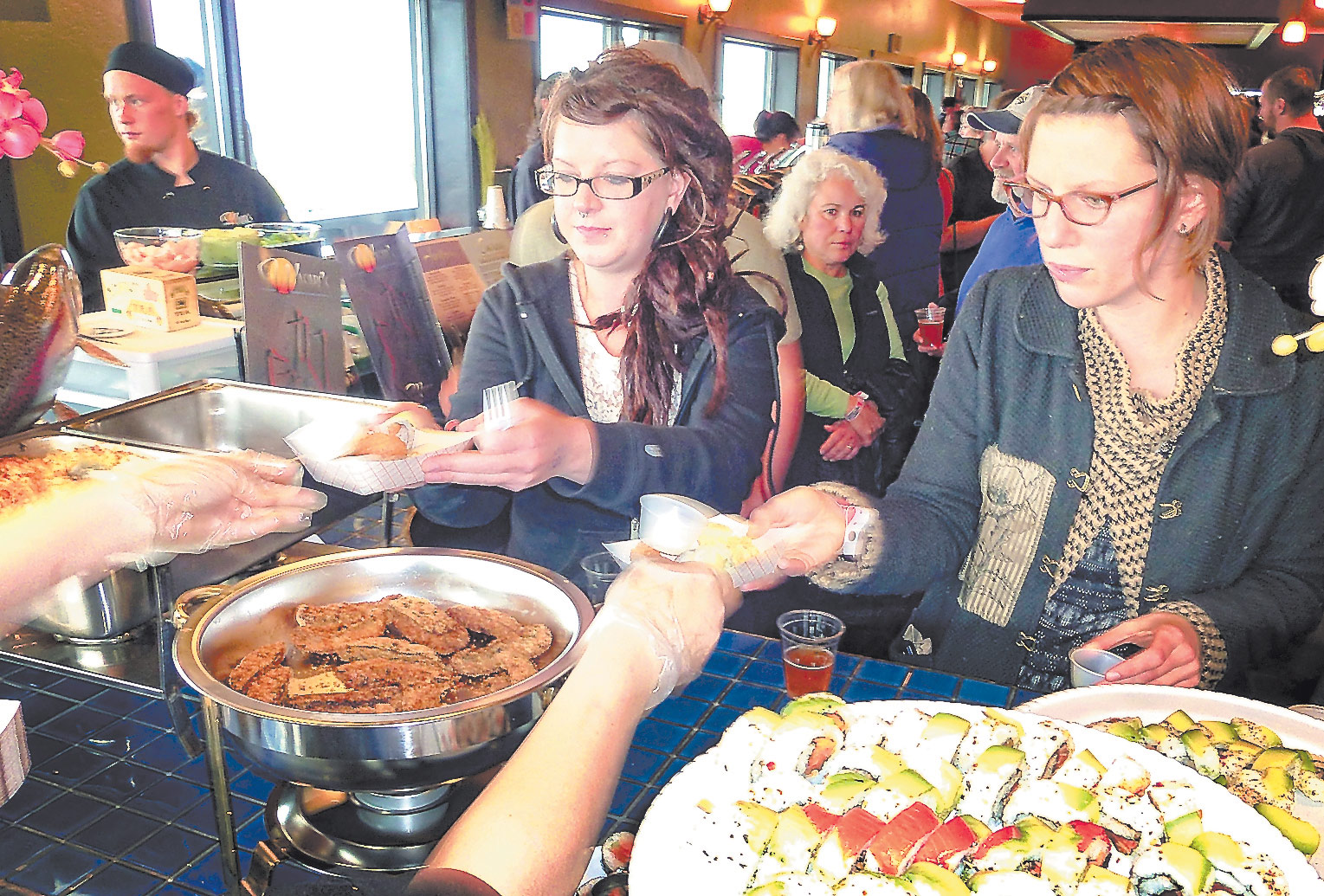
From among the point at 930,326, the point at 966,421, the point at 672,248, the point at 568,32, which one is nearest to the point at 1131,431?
the point at 966,421

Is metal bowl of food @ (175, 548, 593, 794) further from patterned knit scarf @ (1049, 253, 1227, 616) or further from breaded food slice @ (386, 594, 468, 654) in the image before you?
patterned knit scarf @ (1049, 253, 1227, 616)

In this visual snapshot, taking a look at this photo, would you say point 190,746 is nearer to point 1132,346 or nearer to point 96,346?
point 96,346

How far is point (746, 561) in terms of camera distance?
1.11 metres

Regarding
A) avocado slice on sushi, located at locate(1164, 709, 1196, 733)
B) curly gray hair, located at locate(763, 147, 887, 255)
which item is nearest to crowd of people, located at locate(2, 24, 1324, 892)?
avocado slice on sushi, located at locate(1164, 709, 1196, 733)

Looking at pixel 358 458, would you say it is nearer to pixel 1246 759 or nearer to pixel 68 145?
pixel 68 145

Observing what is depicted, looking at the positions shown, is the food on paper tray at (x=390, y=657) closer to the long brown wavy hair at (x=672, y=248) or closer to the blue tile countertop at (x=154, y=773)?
the blue tile countertop at (x=154, y=773)

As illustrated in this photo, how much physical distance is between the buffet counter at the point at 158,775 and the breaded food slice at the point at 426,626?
206mm

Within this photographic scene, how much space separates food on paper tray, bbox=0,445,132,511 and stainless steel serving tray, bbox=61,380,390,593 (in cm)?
14

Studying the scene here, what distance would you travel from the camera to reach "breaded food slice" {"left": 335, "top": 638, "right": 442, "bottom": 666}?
1.00 meters

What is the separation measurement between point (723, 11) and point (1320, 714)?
27.7 ft

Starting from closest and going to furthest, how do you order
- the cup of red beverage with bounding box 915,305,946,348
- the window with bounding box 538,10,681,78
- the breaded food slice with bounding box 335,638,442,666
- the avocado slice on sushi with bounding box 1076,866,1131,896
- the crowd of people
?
the avocado slice on sushi with bounding box 1076,866,1131,896, the breaded food slice with bounding box 335,638,442,666, the crowd of people, the cup of red beverage with bounding box 915,305,946,348, the window with bounding box 538,10,681,78

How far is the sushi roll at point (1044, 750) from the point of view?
71 centimetres

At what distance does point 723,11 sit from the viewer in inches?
328

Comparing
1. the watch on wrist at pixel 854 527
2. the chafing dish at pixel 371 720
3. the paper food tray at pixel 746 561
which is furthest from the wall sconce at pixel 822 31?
the chafing dish at pixel 371 720
